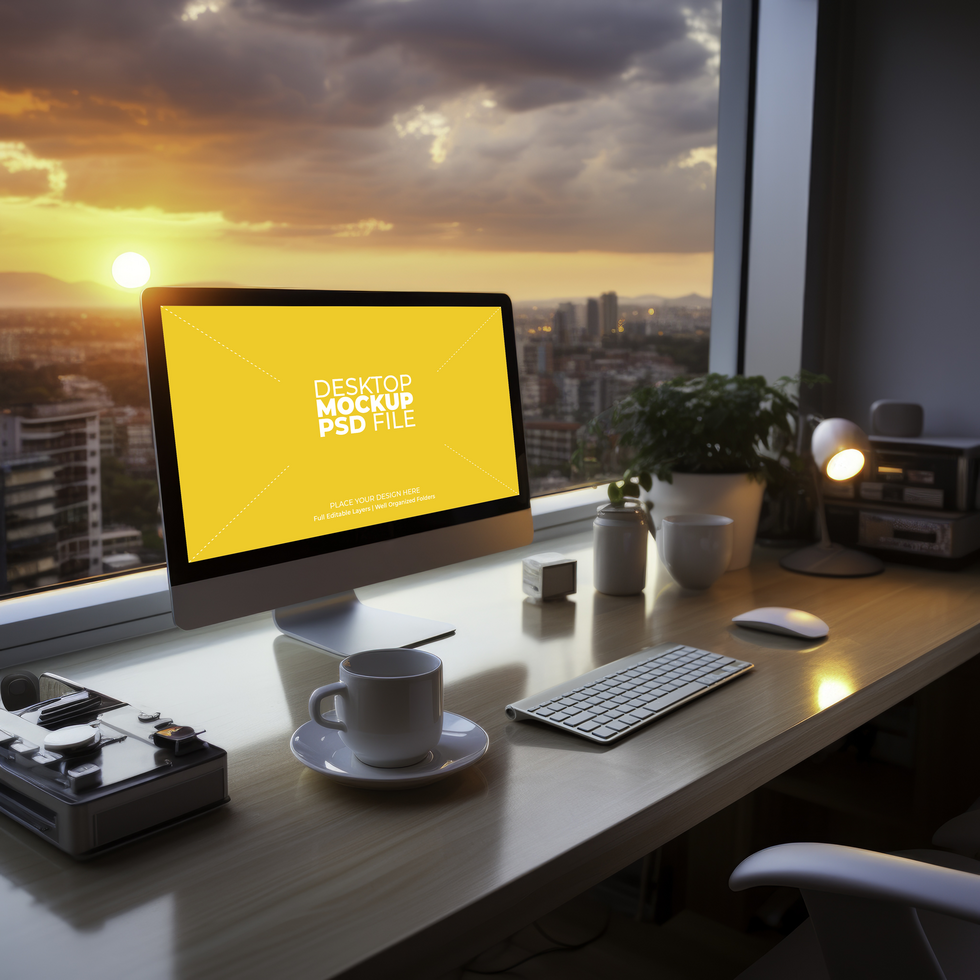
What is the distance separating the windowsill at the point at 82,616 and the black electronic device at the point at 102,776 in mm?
363

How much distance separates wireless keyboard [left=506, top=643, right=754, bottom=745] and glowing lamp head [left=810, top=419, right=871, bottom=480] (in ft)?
2.04

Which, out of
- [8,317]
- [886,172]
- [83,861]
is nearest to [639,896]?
[83,861]

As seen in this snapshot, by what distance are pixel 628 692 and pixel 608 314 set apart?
1.37 metres

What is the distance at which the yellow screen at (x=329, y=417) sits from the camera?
1061mm

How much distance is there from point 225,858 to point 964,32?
2.17 m

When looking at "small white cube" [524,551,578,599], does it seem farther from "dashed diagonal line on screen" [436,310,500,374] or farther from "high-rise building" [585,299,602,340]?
"high-rise building" [585,299,602,340]

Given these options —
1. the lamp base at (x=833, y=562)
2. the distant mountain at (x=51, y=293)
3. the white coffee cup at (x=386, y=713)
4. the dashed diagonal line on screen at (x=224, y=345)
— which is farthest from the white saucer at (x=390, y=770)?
the lamp base at (x=833, y=562)

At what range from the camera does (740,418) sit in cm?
167

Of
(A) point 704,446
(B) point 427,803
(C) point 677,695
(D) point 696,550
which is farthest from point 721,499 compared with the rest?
(B) point 427,803

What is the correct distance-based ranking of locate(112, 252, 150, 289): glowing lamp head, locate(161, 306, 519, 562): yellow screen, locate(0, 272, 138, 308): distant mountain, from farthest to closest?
locate(112, 252, 150, 289): glowing lamp head → locate(0, 272, 138, 308): distant mountain → locate(161, 306, 519, 562): yellow screen

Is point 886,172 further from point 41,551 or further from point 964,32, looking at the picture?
point 41,551

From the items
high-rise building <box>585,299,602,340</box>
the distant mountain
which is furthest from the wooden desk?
high-rise building <box>585,299,602,340</box>

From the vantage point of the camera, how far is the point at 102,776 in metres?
0.74

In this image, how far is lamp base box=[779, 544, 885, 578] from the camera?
5.37 feet
